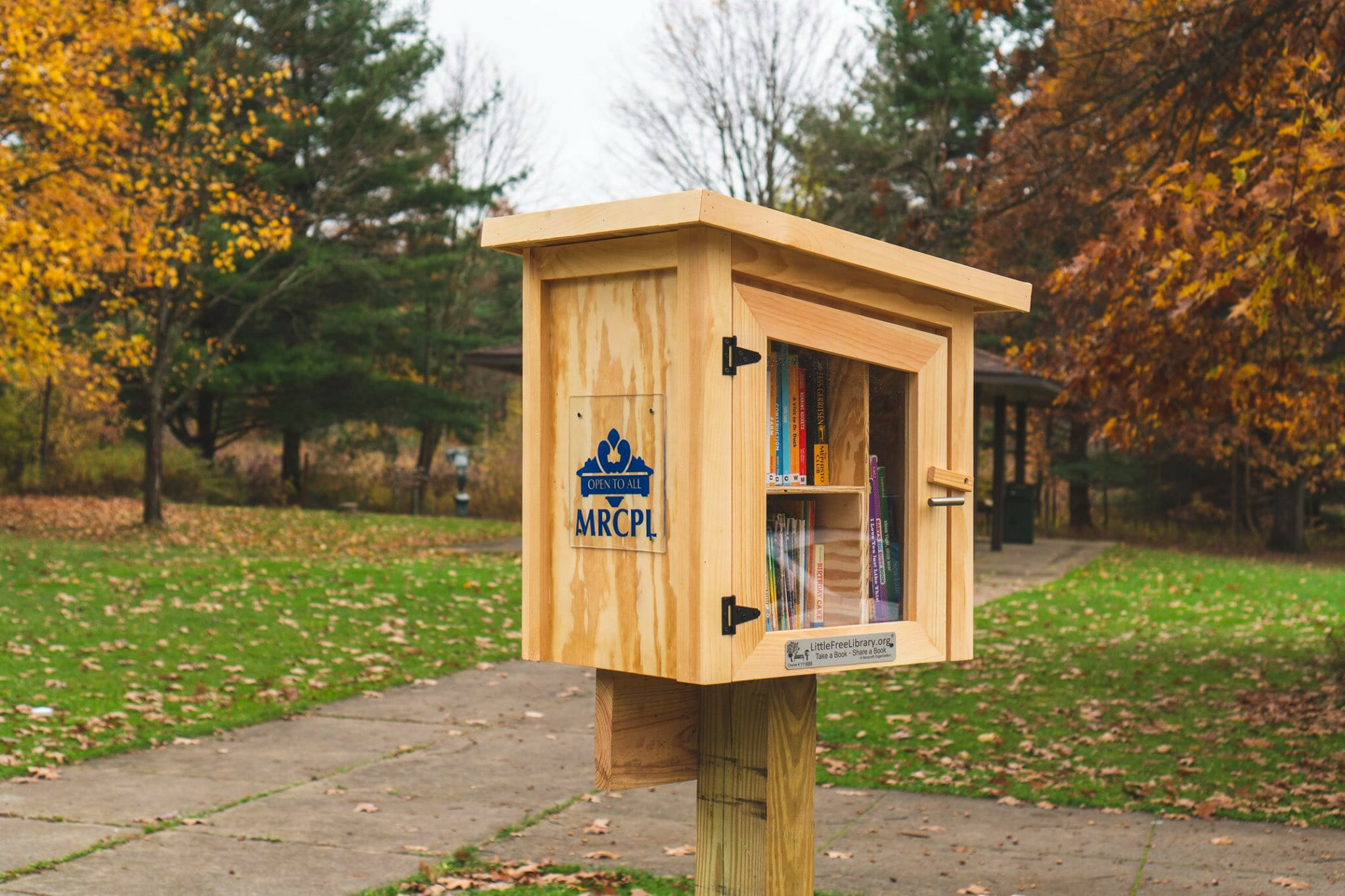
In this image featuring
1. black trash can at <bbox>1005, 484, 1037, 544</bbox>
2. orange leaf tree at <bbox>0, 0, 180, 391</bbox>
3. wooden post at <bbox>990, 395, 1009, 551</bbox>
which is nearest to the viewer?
orange leaf tree at <bbox>0, 0, 180, 391</bbox>

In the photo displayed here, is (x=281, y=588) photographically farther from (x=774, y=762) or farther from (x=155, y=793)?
(x=774, y=762)

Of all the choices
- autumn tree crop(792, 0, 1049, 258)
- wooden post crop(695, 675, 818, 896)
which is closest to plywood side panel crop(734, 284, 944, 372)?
wooden post crop(695, 675, 818, 896)

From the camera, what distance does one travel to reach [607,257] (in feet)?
9.87

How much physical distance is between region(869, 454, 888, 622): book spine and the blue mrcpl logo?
2.09 ft

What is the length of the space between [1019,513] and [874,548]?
69.1ft

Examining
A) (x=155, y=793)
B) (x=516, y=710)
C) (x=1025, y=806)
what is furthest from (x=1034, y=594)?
(x=155, y=793)

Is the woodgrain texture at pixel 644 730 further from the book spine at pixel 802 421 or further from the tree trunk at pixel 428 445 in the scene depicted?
Result: the tree trunk at pixel 428 445

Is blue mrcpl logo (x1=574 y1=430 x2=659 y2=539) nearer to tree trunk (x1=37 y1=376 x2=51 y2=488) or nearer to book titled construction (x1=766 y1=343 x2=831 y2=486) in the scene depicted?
book titled construction (x1=766 y1=343 x2=831 y2=486)

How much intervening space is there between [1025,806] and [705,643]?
383 centimetres

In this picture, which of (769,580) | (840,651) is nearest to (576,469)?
(769,580)

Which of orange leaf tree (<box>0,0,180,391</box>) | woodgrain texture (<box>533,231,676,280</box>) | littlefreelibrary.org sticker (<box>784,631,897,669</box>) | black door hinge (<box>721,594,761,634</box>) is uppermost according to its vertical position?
orange leaf tree (<box>0,0,180,391</box>)

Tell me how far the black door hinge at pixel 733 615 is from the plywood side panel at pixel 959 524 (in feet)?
2.61

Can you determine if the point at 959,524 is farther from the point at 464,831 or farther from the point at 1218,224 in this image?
the point at 1218,224

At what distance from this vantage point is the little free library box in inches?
111
